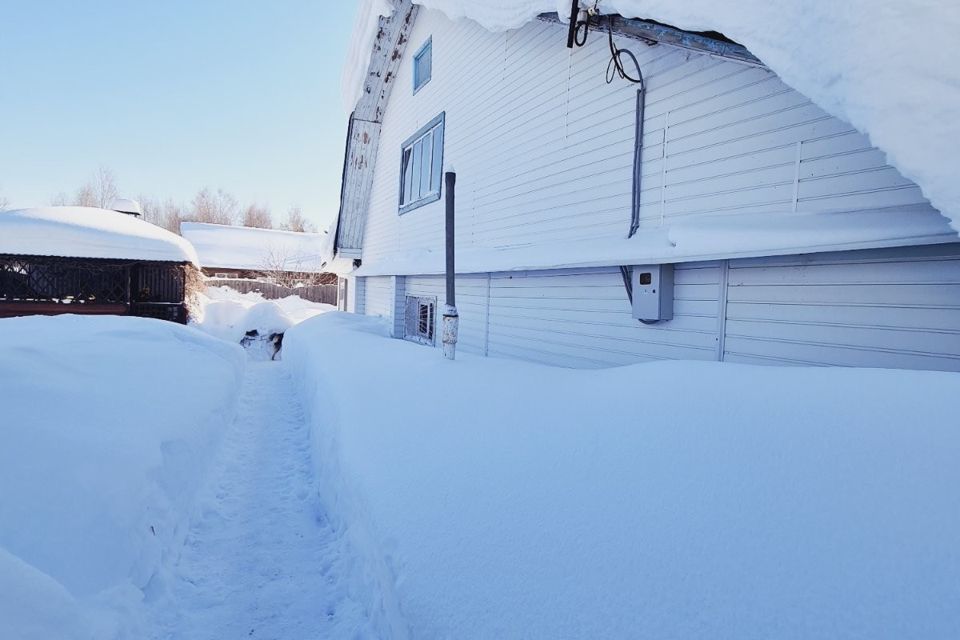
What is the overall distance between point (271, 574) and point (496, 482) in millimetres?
1862

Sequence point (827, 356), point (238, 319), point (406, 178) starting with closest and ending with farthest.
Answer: point (827, 356) → point (406, 178) → point (238, 319)

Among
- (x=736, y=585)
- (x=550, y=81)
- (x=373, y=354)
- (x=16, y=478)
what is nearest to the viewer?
(x=736, y=585)


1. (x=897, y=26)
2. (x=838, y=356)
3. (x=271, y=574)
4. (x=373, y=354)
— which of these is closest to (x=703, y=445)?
(x=838, y=356)

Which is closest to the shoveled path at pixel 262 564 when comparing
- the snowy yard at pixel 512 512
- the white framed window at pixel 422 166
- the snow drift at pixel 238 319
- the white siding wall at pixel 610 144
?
the snowy yard at pixel 512 512

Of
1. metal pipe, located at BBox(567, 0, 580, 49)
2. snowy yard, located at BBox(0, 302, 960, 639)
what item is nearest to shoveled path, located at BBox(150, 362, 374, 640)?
snowy yard, located at BBox(0, 302, 960, 639)

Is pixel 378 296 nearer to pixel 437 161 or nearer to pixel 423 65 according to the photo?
pixel 437 161

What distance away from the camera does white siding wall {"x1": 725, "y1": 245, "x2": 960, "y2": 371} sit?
2975 mm

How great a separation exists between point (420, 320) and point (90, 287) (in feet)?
46.0

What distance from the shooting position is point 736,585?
59.6 inches

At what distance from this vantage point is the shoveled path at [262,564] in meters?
2.69

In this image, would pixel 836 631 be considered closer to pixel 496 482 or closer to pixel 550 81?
pixel 496 482

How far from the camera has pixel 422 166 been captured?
10.3 meters

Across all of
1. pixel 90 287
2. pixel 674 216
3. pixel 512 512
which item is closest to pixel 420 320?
pixel 674 216

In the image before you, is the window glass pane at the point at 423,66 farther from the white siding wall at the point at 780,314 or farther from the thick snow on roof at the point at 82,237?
the thick snow on roof at the point at 82,237
